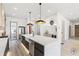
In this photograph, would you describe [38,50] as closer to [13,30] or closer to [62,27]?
[62,27]

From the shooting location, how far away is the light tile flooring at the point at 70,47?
2.77 metres

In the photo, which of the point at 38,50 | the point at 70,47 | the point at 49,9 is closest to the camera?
the point at 38,50

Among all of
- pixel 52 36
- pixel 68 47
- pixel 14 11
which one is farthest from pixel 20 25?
pixel 68 47

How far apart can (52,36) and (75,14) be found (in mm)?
866

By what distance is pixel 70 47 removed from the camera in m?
2.98

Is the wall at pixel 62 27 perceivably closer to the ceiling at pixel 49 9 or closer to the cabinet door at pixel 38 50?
the ceiling at pixel 49 9

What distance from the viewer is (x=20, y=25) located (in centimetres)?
343

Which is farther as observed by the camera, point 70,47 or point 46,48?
point 70,47

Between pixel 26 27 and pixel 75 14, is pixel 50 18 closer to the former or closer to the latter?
pixel 75 14

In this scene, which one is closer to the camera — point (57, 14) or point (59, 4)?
point (57, 14)

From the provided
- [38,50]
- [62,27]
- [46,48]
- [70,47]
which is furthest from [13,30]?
[70,47]

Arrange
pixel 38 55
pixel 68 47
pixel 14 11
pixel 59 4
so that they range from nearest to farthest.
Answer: pixel 38 55, pixel 68 47, pixel 59 4, pixel 14 11

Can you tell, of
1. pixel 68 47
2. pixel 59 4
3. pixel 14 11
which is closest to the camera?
pixel 68 47

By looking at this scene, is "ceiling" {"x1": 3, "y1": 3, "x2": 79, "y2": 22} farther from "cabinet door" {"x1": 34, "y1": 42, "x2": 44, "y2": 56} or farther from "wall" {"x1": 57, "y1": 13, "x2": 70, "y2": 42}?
"cabinet door" {"x1": 34, "y1": 42, "x2": 44, "y2": 56}
